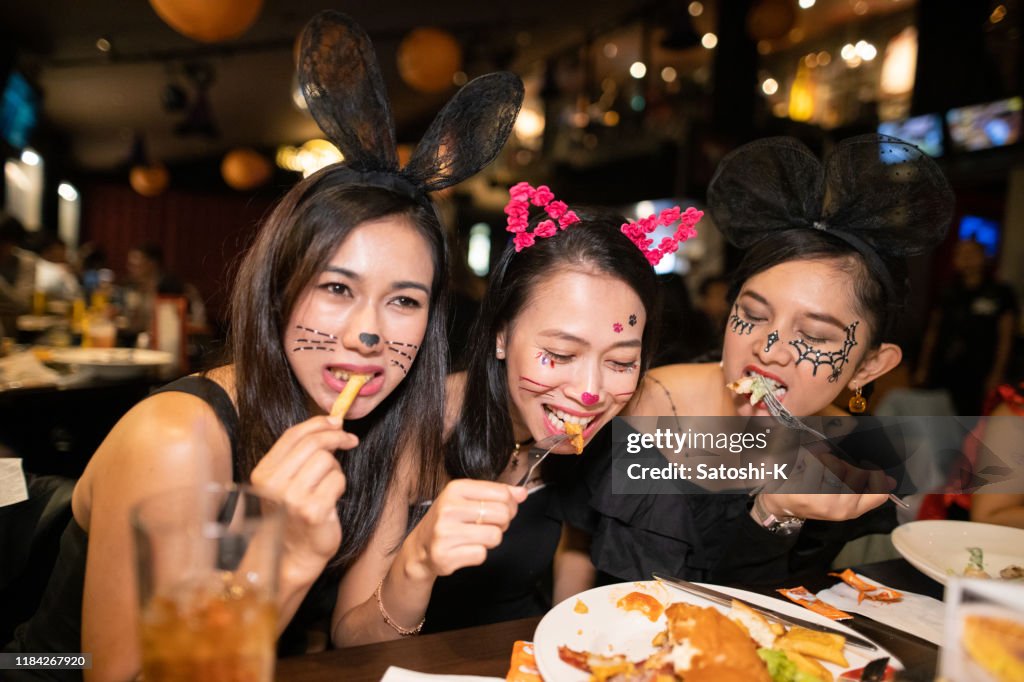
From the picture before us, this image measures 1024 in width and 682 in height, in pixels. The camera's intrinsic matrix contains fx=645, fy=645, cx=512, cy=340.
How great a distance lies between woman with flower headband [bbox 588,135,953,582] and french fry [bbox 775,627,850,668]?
0.53 m

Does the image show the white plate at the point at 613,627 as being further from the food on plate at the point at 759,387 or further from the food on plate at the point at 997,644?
the food on plate at the point at 759,387

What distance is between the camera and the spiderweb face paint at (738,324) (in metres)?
1.96

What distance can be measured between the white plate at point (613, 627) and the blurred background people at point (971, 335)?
6.02 m

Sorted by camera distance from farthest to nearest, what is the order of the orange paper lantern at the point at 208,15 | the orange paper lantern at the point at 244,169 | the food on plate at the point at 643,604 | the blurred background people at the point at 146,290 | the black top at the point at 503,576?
the orange paper lantern at the point at 244,169, the blurred background people at the point at 146,290, the orange paper lantern at the point at 208,15, the black top at the point at 503,576, the food on plate at the point at 643,604

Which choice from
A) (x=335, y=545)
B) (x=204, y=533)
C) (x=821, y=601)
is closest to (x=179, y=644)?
(x=204, y=533)

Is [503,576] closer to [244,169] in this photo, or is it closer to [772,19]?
[772,19]

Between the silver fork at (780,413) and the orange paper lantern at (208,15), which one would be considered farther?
the orange paper lantern at (208,15)

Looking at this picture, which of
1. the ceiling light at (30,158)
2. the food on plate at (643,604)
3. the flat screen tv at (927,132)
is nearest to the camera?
the food on plate at (643,604)

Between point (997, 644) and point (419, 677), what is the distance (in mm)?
798

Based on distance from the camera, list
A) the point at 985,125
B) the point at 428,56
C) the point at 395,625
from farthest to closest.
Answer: the point at 428,56 → the point at 985,125 → the point at 395,625

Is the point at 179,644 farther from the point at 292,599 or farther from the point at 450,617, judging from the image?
the point at 450,617

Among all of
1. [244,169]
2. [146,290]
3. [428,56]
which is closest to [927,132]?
[428,56]

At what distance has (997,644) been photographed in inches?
28.5

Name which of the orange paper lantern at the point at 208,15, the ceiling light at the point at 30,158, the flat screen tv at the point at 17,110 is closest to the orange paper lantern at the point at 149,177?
the ceiling light at the point at 30,158
